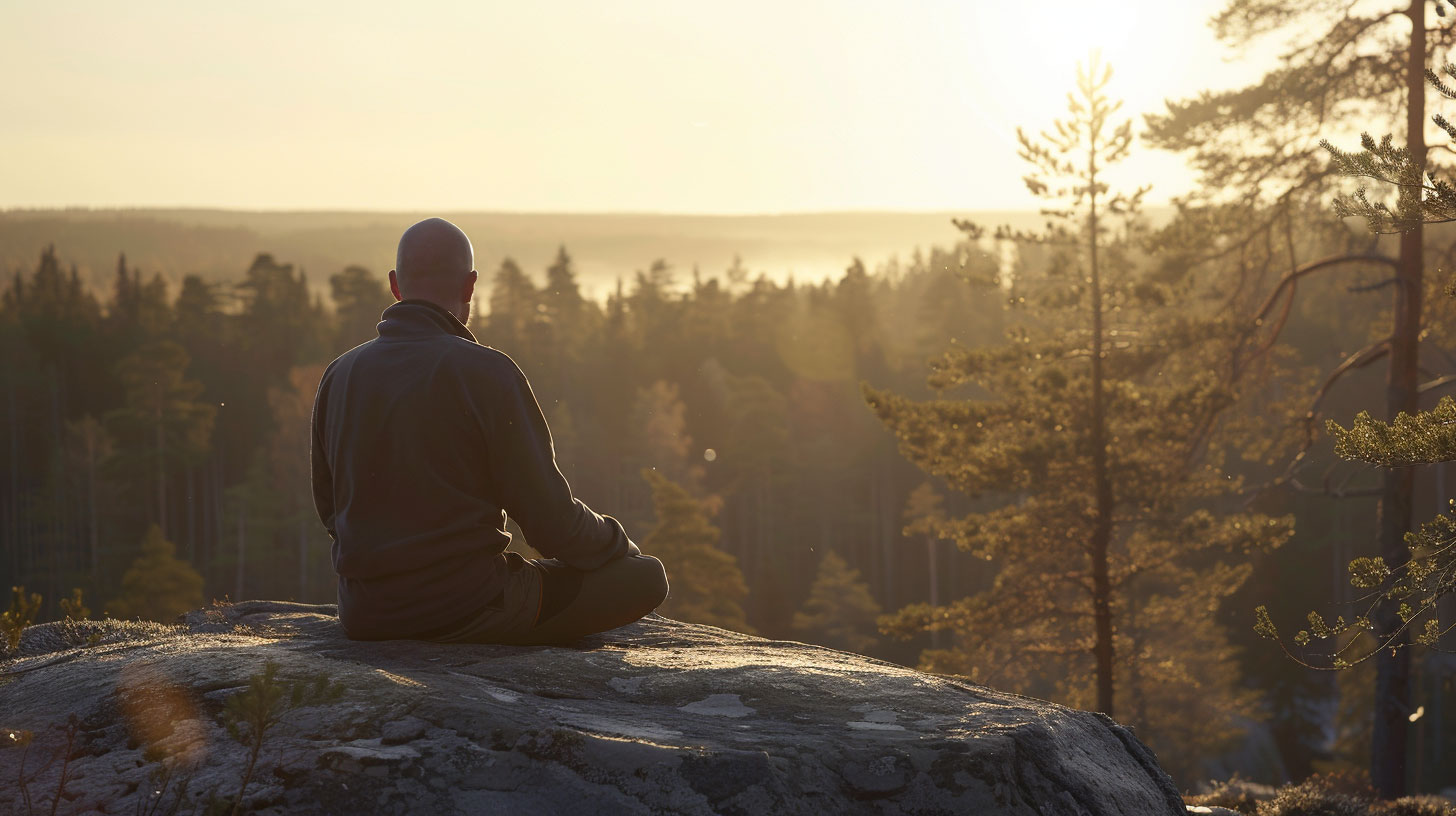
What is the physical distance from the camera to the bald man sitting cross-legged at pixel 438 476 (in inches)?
171

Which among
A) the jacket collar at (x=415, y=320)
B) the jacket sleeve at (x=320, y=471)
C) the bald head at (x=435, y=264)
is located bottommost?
the jacket sleeve at (x=320, y=471)

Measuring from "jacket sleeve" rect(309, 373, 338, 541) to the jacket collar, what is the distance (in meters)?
0.47

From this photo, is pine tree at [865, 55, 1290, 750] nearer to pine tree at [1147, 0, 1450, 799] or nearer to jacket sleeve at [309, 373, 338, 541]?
pine tree at [1147, 0, 1450, 799]

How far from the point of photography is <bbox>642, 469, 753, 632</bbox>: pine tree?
88.7 ft

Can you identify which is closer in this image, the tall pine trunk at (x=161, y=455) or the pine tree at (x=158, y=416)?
the pine tree at (x=158, y=416)

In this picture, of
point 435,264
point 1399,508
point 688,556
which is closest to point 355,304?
point 688,556

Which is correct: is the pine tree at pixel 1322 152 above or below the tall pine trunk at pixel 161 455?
above

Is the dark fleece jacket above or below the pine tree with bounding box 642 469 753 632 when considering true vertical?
above

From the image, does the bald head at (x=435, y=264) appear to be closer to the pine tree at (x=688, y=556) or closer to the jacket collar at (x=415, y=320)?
the jacket collar at (x=415, y=320)

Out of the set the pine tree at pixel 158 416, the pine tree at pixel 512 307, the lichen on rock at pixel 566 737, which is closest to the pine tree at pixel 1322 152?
the lichen on rock at pixel 566 737

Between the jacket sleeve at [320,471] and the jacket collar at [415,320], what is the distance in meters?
0.47

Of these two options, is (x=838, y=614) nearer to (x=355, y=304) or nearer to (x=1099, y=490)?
(x=1099, y=490)

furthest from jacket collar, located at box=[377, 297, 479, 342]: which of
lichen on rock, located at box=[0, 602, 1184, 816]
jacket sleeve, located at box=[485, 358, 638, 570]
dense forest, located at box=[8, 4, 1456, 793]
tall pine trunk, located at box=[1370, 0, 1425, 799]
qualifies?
tall pine trunk, located at box=[1370, 0, 1425, 799]

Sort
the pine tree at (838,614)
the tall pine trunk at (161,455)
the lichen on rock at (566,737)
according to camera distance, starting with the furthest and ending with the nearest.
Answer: the tall pine trunk at (161,455)
the pine tree at (838,614)
the lichen on rock at (566,737)
